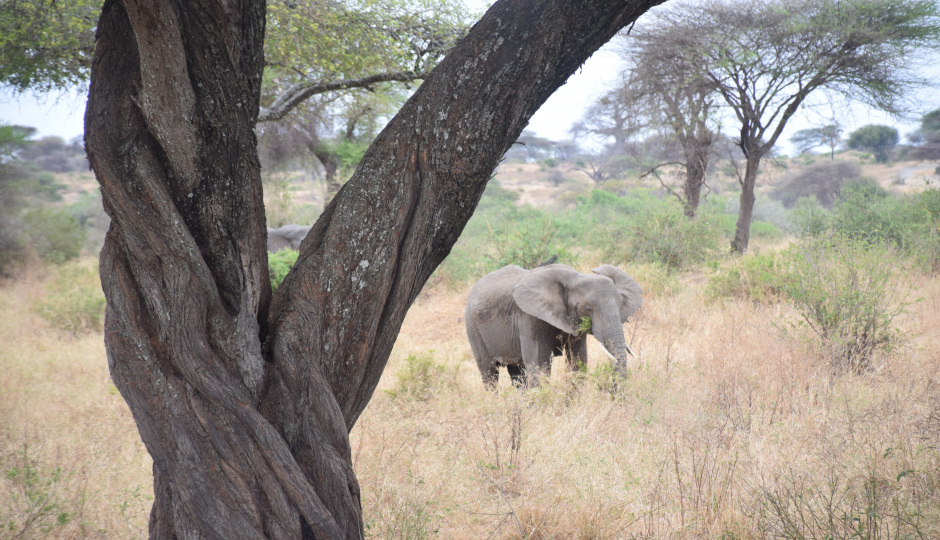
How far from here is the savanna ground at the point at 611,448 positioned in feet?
9.60

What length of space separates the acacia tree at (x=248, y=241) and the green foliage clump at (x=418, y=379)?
326 cm

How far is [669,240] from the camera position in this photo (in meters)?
12.3

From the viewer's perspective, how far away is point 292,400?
2191 millimetres

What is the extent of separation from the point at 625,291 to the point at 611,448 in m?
2.27

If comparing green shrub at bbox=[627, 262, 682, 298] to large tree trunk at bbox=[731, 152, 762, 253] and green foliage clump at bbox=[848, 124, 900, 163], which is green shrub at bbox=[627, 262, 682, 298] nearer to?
large tree trunk at bbox=[731, 152, 762, 253]

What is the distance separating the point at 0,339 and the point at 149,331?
7.96 m

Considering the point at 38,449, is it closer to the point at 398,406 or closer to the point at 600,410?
the point at 398,406

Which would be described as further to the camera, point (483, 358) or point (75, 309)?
point (75, 309)

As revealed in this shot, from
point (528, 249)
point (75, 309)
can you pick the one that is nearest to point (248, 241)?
point (75, 309)

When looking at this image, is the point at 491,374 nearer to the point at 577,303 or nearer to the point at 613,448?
the point at 577,303

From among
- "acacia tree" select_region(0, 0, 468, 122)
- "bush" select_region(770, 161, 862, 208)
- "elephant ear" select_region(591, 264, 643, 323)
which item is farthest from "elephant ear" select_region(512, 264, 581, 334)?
"bush" select_region(770, 161, 862, 208)

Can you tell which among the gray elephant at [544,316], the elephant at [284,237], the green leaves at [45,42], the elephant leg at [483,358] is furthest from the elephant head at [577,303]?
the elephant at [284,237]

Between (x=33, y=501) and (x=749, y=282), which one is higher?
(x=749, y=282)

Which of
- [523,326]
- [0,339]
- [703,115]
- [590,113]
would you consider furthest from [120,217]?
[590,113]
